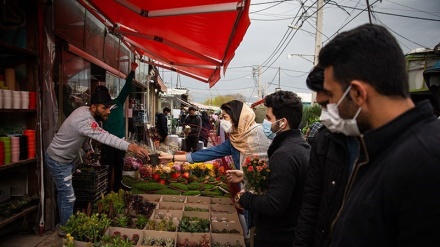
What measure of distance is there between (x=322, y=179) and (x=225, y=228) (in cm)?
223

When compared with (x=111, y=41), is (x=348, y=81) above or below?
below

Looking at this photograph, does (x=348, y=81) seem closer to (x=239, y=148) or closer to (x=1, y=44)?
(x=239, y=148)

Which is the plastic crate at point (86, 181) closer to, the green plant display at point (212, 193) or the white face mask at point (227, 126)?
the green plant display at point (212, 193)

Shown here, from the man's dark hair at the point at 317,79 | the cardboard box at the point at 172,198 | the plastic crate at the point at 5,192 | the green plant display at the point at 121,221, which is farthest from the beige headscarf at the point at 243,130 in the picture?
the plastic crate at the point at 5,192

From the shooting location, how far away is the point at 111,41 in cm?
805

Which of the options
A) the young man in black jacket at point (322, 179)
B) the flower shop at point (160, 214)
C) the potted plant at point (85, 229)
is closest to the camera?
the young man in black jacket at point (322, 179)

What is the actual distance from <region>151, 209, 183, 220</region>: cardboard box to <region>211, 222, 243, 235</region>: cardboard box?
50 centimetres

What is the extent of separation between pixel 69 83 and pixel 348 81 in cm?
524

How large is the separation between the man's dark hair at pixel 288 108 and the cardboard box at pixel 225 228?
6.10 ft

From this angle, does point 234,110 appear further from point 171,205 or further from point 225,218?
point 171,205

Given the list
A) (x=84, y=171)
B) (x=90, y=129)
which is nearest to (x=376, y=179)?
(x=90, y=129)

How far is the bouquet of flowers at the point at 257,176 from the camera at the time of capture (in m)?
2.35

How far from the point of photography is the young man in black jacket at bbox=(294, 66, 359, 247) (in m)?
1.64

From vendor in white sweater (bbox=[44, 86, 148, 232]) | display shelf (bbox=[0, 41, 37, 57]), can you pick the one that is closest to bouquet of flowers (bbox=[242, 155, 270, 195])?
vendor in white sweater (bbox=[44, 86, 148, 232])
